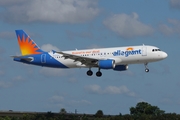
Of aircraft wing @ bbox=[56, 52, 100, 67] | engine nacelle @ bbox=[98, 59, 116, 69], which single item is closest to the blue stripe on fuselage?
aircraft wing @ bbox=[56, 52, 100, 67]

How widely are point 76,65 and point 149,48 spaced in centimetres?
1470

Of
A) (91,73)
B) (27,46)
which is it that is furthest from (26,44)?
(91,73)

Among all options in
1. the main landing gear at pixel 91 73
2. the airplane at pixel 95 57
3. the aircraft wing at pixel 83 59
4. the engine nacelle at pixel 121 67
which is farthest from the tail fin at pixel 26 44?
the engine nacelle at pixel 121 67

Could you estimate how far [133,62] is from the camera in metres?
102

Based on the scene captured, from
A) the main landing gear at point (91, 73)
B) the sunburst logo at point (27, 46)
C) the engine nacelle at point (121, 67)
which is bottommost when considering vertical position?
the main landing gear at point (91, 73)

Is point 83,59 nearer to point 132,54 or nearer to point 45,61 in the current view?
point 45,61

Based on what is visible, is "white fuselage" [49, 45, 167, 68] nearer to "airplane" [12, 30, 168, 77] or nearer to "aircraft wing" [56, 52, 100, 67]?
"airplane" [12, 30, 168, 77]

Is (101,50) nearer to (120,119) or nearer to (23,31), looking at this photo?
(23,31)

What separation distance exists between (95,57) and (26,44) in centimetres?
1858

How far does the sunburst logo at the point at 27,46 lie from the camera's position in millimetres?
114312

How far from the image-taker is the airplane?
101000 mm

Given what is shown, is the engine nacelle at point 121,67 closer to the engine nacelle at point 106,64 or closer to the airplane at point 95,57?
the airplane at point 95,57

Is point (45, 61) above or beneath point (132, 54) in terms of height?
above

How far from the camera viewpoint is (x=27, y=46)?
117 m
